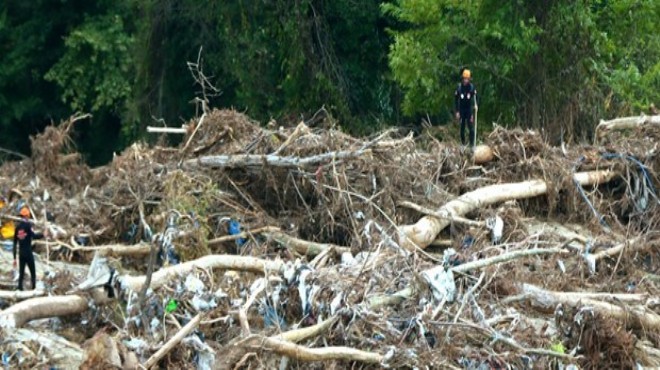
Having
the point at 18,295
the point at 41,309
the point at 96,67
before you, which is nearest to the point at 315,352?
the point at 41,309

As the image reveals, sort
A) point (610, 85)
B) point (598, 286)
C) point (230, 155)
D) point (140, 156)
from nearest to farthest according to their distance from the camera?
1. point (598, 286)
2. point (230, 155)
3. point (140, 156)
4. point (610, 85)

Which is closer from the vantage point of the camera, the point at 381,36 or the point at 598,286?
the point at 598,286

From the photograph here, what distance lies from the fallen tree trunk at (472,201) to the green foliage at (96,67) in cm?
A: 1443

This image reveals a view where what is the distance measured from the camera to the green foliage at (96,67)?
3006 cm

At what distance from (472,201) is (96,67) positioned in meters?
15.9

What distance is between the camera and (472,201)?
15.9 metres

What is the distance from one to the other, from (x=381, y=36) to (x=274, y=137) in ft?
40.0

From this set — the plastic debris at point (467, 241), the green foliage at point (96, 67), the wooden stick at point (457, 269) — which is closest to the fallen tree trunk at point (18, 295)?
the wooden stick at point (457, 269)

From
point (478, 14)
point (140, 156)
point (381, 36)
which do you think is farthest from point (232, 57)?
point (140, 156)

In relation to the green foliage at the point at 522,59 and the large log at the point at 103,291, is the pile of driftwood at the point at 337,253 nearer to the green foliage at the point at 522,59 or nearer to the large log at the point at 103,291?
the large log at the point at 103,291

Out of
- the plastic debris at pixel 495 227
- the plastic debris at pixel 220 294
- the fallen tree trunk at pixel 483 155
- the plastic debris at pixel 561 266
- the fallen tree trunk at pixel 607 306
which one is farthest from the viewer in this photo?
the fallen tree trunk at pixel 483 155

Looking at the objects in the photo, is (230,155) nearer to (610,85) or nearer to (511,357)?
(511,357)

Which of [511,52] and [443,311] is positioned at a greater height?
[443,311]

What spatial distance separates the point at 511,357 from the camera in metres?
11.6
